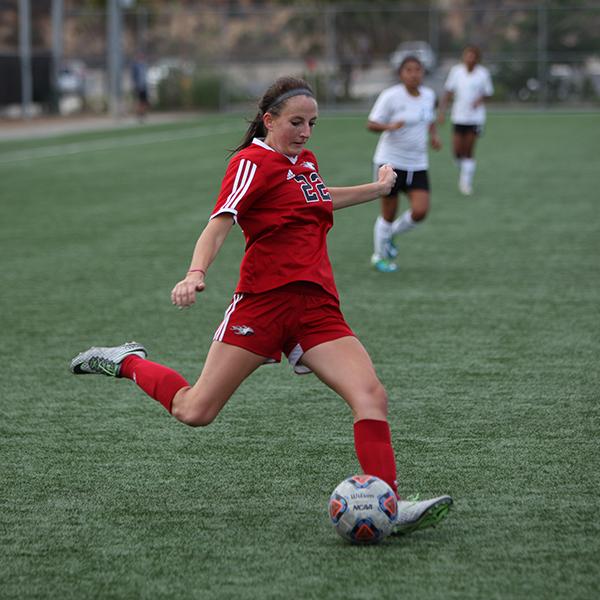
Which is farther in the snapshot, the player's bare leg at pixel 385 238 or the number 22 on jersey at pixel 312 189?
the player's bare leg at pixel 385 238

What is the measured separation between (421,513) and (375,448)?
0.98 ft

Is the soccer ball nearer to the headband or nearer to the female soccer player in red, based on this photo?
the female soccer player in red

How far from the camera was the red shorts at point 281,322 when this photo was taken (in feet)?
15.6

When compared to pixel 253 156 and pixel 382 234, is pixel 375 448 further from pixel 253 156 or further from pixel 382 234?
pixel 382 234

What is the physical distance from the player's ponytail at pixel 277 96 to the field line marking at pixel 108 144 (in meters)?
18.6

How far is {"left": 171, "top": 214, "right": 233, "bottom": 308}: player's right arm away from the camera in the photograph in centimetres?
425

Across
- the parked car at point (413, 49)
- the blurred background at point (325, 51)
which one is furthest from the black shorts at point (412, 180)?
the parked car at point (413, 49)

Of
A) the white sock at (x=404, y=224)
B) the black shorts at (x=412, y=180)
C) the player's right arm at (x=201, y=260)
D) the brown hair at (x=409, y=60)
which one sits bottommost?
the white sock at (x=404, y=224)

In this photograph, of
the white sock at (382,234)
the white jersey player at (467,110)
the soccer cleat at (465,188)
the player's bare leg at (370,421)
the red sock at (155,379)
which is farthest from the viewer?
the white jersey player at (467,110)

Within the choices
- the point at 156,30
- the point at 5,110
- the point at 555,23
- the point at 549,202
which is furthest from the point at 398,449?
the point at 156,30

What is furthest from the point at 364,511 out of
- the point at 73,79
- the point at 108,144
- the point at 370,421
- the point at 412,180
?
the point at 73,79

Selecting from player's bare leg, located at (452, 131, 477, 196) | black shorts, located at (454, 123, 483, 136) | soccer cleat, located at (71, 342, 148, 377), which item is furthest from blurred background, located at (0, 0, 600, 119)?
soccer cleat, located at (71, 342, 148, 377)

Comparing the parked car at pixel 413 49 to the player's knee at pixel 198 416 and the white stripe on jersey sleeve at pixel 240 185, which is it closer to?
the white stripe on jersey sleeve at pixel 240 185

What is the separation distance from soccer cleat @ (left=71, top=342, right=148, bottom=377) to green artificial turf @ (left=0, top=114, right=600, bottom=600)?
47 centimetres
